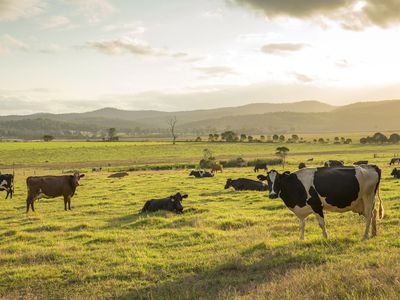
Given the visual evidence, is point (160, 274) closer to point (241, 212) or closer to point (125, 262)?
point (125, 262)

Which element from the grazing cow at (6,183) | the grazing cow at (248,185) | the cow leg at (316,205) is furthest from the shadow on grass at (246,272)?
the grazing cow at (6,183)

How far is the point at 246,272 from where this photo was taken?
375 inches

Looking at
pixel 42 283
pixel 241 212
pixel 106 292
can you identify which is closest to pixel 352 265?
pixel 106 292

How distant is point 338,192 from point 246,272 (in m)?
4.16

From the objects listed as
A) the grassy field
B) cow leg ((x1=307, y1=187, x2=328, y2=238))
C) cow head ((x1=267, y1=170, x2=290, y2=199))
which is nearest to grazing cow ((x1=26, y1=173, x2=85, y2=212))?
the grassy field

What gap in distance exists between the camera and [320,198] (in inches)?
470

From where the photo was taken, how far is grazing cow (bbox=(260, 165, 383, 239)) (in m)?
11.8

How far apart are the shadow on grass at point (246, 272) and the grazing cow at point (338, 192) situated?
1.13 metres

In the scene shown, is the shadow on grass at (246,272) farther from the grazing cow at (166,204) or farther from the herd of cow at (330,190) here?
the grazing cow at (166,204)

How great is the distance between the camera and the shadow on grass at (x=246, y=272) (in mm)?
8359

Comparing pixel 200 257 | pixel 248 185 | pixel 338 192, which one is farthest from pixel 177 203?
pixel 248 185

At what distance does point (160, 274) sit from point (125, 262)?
1.55m

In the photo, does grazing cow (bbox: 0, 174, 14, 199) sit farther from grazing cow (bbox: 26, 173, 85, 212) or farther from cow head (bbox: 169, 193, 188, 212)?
cow head (bbox: 169, 193, 188, 212)

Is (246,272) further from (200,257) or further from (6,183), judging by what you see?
(6,183)
